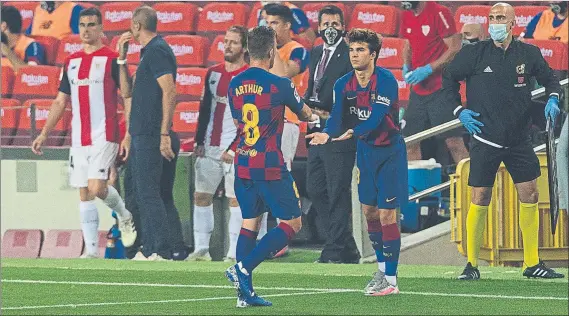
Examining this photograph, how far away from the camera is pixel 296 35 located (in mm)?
15406

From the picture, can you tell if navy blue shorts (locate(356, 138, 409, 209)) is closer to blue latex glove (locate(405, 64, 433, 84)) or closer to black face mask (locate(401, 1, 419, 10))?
blue latex glove (locate(405, 64, 433, 84))

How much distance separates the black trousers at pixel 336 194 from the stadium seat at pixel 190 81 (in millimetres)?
3978

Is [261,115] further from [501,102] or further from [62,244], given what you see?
[62,244]

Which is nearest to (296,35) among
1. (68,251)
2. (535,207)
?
(68,251)

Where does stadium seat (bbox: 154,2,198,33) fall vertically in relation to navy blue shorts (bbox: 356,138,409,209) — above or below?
above

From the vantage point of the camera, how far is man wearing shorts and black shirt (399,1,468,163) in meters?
14.1

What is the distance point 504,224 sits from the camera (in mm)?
12828

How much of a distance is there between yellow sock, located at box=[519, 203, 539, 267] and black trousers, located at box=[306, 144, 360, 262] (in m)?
2.11

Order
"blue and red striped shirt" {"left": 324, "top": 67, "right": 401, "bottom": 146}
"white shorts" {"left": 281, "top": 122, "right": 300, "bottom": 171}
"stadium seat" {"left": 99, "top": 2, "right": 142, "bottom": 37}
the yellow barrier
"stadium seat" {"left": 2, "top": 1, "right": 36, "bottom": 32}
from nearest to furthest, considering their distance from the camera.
A: "blue and red striped shirt" {"left": 324, "top": 67, "right": 401, "bottom": 146} < the yellow barrier < "white shorts" {"left": 281, "top": 122, "right": 300, "bottom": 171} < "stadium seat" {"left": 99, "top": 2, "right": 142, "bottom": 37} < "stadium seat" {"left": 2, "top": 1, "right": 36, "bottom": 32}

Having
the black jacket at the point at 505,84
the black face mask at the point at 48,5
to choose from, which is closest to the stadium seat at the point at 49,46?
the black face mask at the point at 48,5

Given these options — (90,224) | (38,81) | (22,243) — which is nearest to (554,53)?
(90,224)

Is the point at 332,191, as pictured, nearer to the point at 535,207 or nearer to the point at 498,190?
the point at 498,190

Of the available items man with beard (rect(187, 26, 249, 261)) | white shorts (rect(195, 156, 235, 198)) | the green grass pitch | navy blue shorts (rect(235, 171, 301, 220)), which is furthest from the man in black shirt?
white shorts (rect(195, 156, 235, 198))

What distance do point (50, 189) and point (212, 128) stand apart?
8.08ft
